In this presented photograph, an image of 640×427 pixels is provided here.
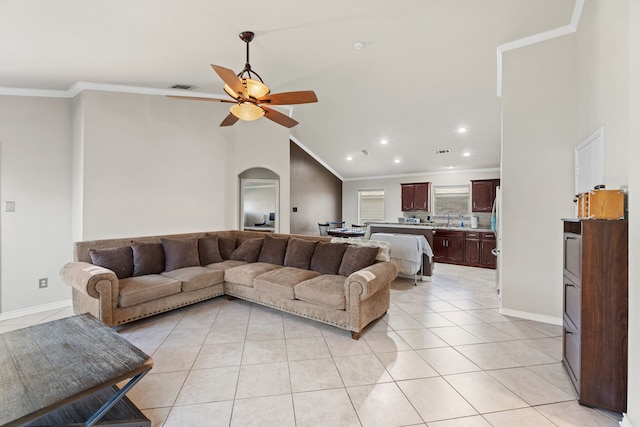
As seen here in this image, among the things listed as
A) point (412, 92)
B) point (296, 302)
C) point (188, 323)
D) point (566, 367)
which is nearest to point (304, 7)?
point (412, 92)

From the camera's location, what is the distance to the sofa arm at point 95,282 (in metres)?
2.79

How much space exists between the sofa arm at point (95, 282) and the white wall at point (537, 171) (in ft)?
14.7

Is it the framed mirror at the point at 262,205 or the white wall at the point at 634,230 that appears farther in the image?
the framed mirror at the point at 262,205

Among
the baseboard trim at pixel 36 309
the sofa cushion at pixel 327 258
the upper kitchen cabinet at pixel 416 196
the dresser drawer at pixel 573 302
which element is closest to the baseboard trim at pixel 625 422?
the dresser drawer at pixel 573 302

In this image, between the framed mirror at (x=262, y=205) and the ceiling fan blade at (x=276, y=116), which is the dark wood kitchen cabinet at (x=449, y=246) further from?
the ceiling fan blade at (x=276, y=116)

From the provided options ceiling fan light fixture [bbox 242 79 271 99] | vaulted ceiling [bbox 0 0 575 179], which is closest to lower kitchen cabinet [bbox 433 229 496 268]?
vaulted ceiling [bbox 0 0 575 179]

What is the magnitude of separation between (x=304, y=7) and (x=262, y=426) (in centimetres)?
321

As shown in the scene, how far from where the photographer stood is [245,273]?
12.0 ft

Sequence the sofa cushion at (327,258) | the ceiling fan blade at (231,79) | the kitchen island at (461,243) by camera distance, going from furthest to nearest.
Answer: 1. the kitchen island at (461,243)
2. the sofa cushion at (327,258)
3. the ceiling fan blade at (231,79)

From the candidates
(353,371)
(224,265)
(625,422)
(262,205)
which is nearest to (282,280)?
(224,265)

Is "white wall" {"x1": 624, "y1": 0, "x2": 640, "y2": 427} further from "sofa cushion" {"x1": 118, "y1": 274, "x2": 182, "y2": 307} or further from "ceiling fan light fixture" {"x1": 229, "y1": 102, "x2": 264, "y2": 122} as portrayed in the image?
"sofa cushion" {"x1": 118, "y1": 274, "x2": 182, "y2": 307}

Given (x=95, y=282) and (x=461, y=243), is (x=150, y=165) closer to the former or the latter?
(x=95, y=282)

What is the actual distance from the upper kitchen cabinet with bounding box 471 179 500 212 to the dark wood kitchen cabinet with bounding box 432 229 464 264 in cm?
94

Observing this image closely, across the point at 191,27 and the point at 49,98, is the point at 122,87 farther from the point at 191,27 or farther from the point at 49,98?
the point at 191,27
